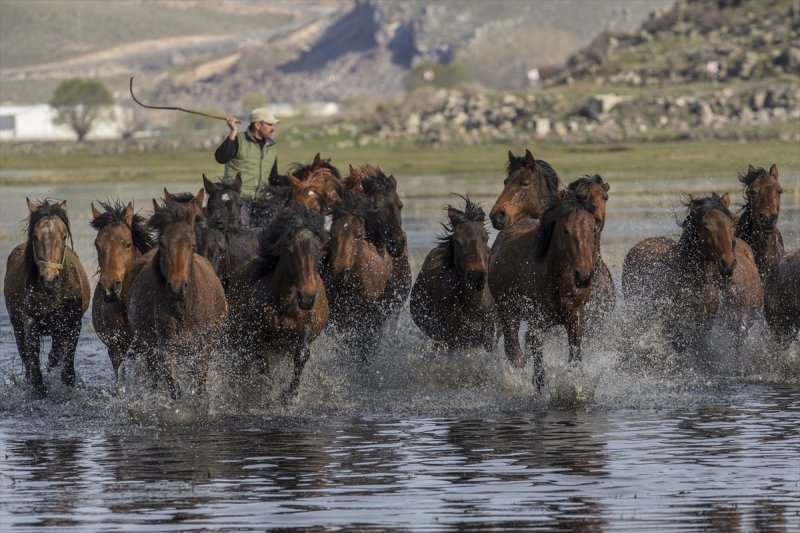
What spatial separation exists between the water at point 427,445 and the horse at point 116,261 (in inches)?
17.4

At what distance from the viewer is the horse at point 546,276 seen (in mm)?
12352

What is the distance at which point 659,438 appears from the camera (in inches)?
432

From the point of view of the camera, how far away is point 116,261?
1248 cm

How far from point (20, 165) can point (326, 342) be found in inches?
2036

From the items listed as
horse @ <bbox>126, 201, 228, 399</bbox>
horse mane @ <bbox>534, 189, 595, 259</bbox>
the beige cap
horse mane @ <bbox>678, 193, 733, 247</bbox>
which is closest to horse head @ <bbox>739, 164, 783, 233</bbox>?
horse mane @ <bbox>678, 193, 733, 247</bbox>

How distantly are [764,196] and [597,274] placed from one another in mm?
1913

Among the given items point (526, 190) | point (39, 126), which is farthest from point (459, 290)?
point (39, 126)

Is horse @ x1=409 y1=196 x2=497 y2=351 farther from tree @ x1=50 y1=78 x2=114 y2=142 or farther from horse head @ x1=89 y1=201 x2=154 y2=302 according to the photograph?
tree @ x1=50 y1=78 x2=114 y2=142

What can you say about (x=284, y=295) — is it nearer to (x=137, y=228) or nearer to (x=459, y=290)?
(x=137, y=228)

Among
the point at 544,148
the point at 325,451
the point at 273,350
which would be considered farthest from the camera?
the point at 544,148

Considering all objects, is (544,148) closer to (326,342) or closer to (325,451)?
(326,342)

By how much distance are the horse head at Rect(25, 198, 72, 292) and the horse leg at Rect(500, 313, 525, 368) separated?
3.49 meters

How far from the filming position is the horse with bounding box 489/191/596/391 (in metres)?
12.4

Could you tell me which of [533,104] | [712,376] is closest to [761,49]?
[533,104]
